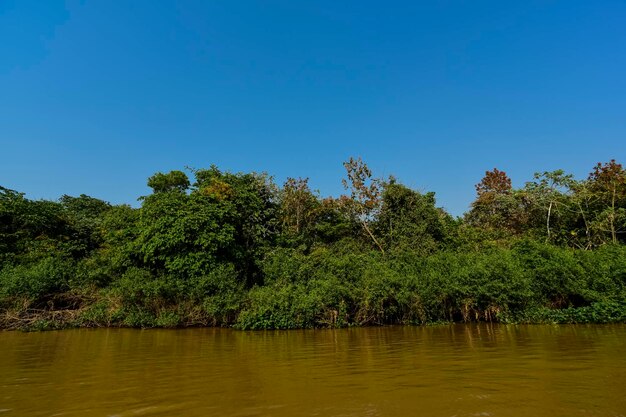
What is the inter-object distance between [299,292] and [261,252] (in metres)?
6.68

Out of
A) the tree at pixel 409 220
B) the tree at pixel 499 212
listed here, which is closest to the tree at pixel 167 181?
the tree at pixel 409 220

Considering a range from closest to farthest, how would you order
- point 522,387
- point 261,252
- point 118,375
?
point 522,387 → point 118,375 → point 261,252

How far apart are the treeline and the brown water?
444 centimetres

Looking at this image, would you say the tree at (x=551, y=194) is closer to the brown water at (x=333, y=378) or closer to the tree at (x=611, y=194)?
the tree at (x=611, y=194)

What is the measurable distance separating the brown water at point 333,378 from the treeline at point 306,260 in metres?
4.44

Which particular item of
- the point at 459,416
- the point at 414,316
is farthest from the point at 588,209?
the point at 459,416

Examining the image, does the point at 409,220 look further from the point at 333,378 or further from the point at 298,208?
the point at 333,378

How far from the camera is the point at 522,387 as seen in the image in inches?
185

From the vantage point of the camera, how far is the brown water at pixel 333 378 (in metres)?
4.12

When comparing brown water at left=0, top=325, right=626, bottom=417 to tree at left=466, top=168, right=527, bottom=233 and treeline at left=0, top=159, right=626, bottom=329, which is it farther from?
tree at left=466, top=168, right=527, bottom=233

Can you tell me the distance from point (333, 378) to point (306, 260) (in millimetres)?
12279

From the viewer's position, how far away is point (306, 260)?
17.9 m

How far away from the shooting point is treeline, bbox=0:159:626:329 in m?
14.6

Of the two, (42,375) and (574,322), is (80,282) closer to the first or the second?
(42,375)
